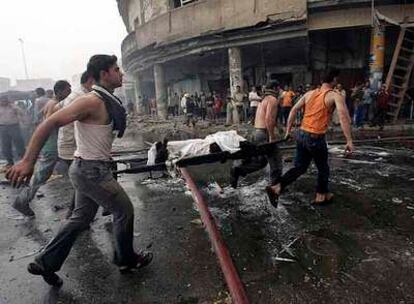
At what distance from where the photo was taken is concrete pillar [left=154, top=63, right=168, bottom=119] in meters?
18.4

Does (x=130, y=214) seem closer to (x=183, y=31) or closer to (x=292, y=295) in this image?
(x=292, y=295)

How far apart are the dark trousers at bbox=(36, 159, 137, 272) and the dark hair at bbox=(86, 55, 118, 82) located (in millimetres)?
726

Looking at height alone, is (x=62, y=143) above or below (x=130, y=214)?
above

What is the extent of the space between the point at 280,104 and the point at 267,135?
28.1ft

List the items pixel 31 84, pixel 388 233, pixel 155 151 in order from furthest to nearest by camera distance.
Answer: pixel 31 84
pixel 155 151
pixel 388 233

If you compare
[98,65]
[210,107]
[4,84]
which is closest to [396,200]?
[98,65]

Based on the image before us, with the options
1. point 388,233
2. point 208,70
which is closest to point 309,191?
point 388,233

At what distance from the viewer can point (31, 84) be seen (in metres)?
81.1

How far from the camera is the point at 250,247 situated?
3750mm

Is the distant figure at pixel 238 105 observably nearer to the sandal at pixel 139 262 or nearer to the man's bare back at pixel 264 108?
the man's bare back at pixel 264 108

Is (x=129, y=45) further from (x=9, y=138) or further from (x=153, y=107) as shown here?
(x=9, y=138)

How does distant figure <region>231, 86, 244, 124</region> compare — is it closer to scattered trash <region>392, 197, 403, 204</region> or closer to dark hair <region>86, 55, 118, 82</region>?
scattered trash <region>392, 197, 403, 204</region>

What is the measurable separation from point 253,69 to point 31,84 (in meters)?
76.2

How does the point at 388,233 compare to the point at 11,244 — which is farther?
the point at 11,244
